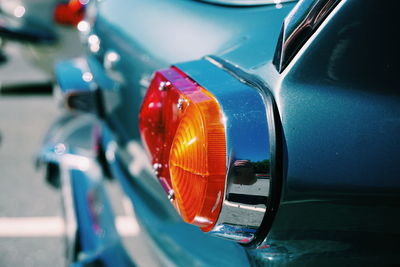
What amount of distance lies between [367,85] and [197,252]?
0.62m

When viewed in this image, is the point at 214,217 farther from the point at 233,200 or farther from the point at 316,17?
the point at 316,17

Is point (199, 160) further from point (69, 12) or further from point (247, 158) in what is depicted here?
point (69, 12)

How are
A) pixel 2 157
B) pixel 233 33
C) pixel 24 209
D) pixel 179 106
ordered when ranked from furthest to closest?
pixel 2 157 → pixel 24 209 → pixel 233 33 → pixel 179 106

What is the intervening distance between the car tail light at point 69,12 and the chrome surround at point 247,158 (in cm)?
387

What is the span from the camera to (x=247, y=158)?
0.91 meters

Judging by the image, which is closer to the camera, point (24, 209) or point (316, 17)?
point (316, 17)

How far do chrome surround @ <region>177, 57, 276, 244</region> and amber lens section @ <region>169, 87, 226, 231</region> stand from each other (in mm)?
17

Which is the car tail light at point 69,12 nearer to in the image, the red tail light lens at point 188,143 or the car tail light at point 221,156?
the red tail light lens at point 188,143

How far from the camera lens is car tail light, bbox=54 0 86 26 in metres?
4.60

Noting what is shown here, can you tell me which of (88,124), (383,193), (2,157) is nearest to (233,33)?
(383,193)

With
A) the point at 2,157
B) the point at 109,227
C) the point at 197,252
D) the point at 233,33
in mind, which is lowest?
the point at 2,157

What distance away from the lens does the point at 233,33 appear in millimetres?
1207

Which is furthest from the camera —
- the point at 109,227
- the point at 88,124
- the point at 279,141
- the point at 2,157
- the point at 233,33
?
the point at 2,157

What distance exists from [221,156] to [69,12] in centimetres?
436
